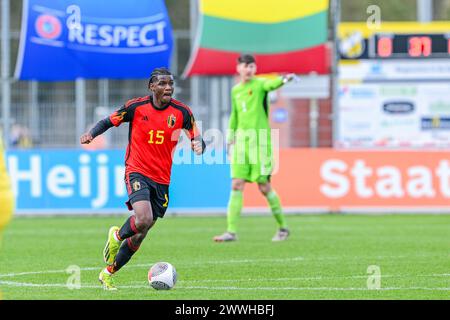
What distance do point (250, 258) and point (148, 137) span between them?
313cm

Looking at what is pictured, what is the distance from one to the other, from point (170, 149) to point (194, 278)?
1326 millimetres

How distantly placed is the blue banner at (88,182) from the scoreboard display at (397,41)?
19.8 ft

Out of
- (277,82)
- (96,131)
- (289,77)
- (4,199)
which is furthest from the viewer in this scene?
(277,82)

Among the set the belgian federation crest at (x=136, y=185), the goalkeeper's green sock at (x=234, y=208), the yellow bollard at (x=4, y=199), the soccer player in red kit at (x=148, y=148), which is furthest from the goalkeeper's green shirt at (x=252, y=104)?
the yellow bollard at (x=4, y=199)

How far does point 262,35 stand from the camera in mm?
21812

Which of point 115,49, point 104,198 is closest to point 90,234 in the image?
point 104,198

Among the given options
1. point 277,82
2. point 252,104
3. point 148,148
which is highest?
point 277,82

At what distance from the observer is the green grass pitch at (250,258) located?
33.0 feet

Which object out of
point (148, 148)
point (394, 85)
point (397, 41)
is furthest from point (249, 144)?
point (394, 85)

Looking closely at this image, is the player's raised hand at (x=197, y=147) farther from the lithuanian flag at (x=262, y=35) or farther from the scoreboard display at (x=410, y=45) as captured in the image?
the scoreboard display at (x=410, y=45)

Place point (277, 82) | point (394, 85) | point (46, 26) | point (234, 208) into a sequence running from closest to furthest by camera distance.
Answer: point (277, 82) → point (234, 208) → point (46, 26) → point (394, 85)

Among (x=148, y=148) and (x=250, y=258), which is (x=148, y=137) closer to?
(x=148, y=148)
